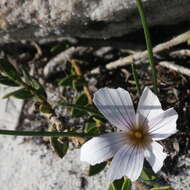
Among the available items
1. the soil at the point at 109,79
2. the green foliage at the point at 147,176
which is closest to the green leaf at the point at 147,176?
the green foliage at the point at 147,176

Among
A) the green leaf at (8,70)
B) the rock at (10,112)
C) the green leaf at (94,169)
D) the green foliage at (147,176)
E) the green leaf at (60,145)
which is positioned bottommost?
the green foliage at (147,176)

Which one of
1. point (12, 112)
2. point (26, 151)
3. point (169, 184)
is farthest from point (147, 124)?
point (12, 112)

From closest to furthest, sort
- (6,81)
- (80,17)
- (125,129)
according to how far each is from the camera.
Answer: (125,129), (80,17), (6,81)

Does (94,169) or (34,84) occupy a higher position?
(34,84)

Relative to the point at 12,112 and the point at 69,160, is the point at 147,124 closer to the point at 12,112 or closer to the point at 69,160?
the point at 69,160

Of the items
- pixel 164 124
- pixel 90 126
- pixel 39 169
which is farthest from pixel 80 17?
pixel 39 169

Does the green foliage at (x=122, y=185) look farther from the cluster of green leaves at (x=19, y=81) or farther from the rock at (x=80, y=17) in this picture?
the rock at (x=80, y=17)

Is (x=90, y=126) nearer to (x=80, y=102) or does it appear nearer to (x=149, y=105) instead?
(x=80, y=102)
